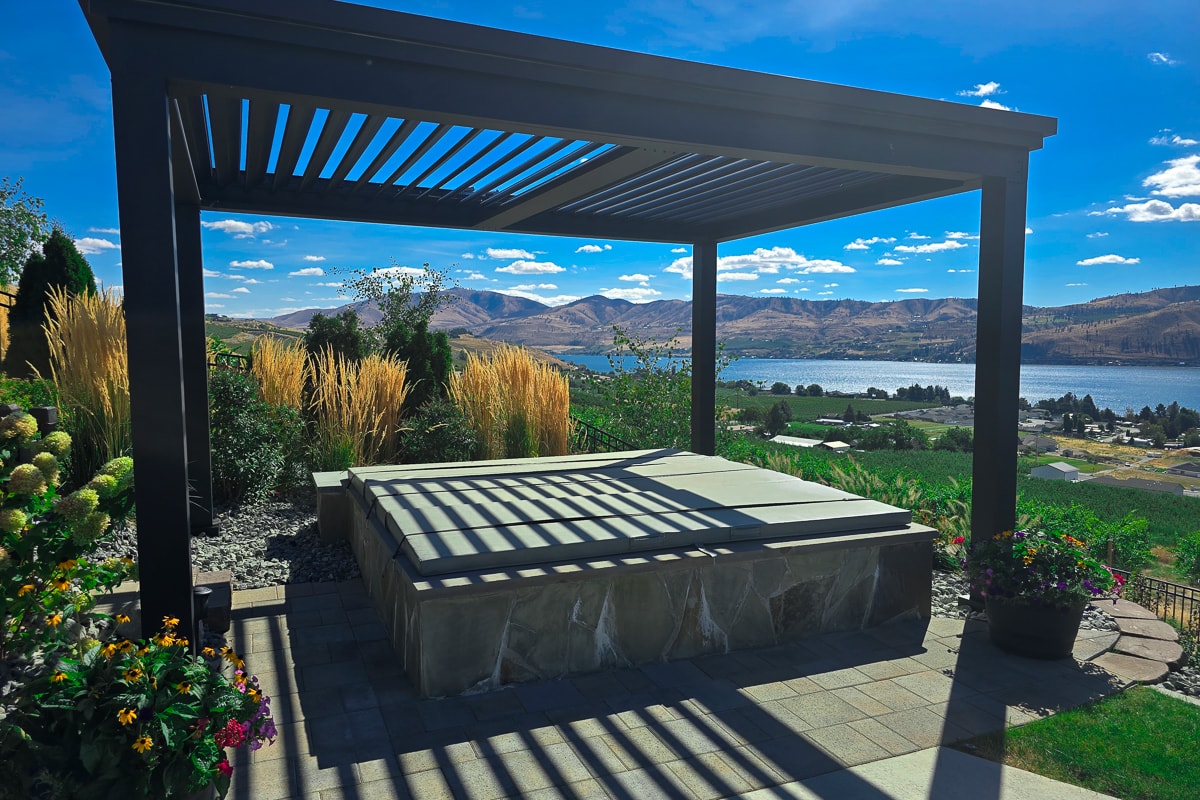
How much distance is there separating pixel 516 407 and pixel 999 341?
4181mm

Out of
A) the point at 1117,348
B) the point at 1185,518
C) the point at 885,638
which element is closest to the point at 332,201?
the point at 885,638

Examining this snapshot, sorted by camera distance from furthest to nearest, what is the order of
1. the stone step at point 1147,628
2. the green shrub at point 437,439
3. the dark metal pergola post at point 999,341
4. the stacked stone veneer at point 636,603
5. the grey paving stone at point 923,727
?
the green shrub at point 437,439 → the dark metal pergola post at point 999,341 → the stone step at point 1147,628 → the stacked stone veneer at point 636,603 → the grey paving stone at point 923,727

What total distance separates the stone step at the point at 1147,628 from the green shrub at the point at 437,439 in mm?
4915

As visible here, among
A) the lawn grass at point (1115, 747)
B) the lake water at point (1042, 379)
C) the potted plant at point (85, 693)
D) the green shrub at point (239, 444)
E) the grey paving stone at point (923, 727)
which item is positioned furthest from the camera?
the lake water at point (1042, 379)

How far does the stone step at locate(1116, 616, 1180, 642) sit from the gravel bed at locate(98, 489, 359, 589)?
4.24 meters

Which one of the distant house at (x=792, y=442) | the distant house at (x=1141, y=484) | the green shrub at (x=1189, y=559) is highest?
the distant house at (x=792, y=442)

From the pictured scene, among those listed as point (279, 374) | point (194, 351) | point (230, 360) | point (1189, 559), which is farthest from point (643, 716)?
point (1189, 559)

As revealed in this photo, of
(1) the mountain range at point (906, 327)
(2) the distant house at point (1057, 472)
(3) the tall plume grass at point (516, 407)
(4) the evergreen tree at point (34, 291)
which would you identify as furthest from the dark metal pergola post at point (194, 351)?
(2) the distant house at point (1057, 472)

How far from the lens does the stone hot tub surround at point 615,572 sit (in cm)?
296

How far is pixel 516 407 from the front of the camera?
6.93 meters

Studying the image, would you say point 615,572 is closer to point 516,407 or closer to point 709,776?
point 709,776

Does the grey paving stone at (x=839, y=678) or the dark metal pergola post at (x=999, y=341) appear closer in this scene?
the grey paving stone at (x=839, y=678)

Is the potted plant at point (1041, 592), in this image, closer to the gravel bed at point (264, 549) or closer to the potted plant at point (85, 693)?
the potted plant at point (85, 693)

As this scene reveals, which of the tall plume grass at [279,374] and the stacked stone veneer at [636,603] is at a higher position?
the tall plume grass at [279,374]
